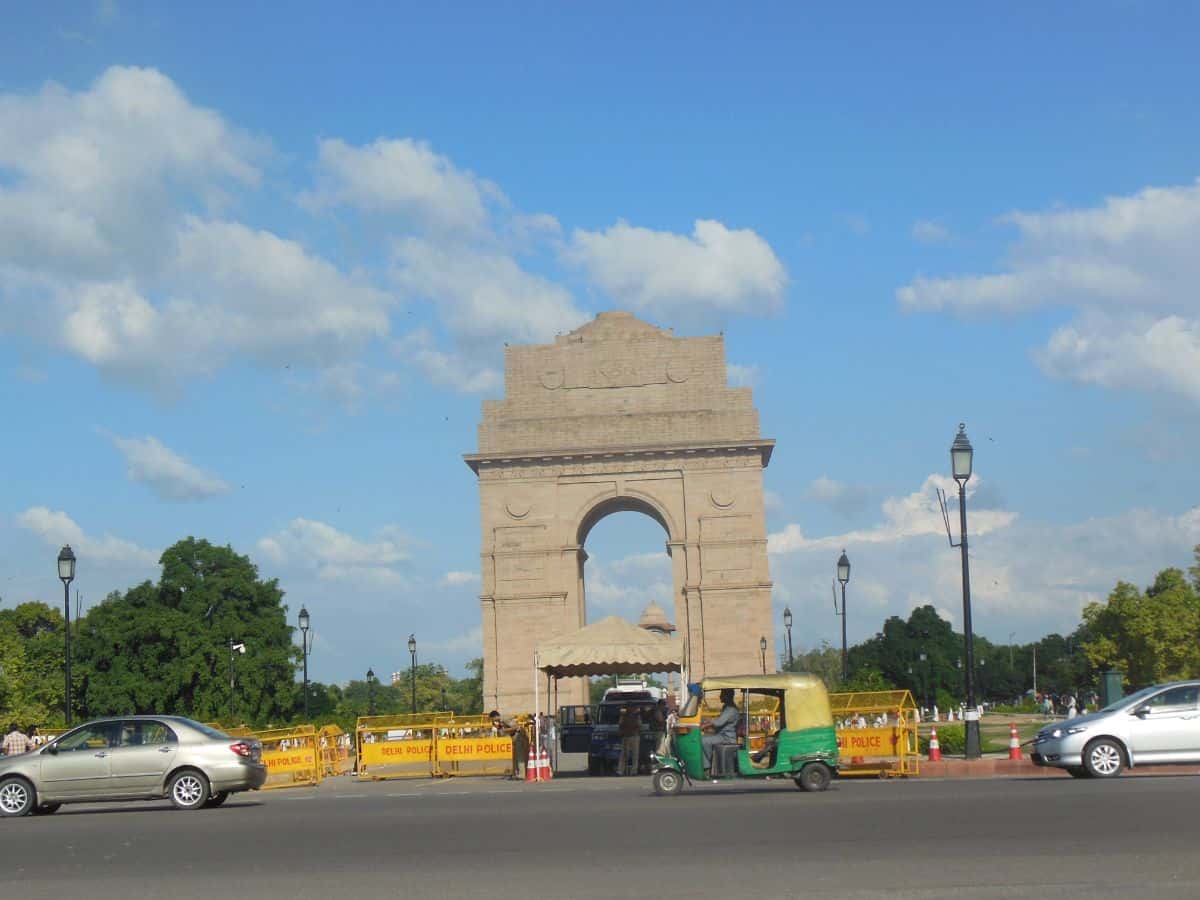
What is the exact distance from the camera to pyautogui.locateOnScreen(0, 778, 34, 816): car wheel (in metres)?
19.3

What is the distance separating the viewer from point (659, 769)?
63.9 ft

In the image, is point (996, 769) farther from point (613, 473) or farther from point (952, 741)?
point (613, 473)

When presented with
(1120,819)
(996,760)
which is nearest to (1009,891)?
(1120,819)

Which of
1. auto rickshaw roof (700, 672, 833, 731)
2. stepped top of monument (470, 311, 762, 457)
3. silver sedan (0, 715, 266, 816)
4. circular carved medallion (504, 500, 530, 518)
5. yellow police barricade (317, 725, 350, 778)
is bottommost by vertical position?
yellow police barricade (317, 725, 350, 778)

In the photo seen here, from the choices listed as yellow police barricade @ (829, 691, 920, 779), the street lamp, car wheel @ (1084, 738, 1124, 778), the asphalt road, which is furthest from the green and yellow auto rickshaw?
the street lamp

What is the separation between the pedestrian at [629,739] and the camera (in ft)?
83.3

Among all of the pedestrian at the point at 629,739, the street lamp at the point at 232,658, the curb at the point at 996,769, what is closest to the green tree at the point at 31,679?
the street lamp at the point at 232,658

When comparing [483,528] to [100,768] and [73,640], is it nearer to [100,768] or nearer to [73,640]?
[73,640]

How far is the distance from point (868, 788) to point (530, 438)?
122 feet

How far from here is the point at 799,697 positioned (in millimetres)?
19281

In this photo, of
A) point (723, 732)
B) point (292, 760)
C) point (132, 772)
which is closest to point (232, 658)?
point (292, 760)

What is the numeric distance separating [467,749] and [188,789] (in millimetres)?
10155

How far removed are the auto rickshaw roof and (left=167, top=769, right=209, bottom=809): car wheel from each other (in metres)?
6.50

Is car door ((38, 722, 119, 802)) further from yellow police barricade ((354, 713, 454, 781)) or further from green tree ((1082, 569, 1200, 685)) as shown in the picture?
green tree ((1082, 569, 1200, 685))
